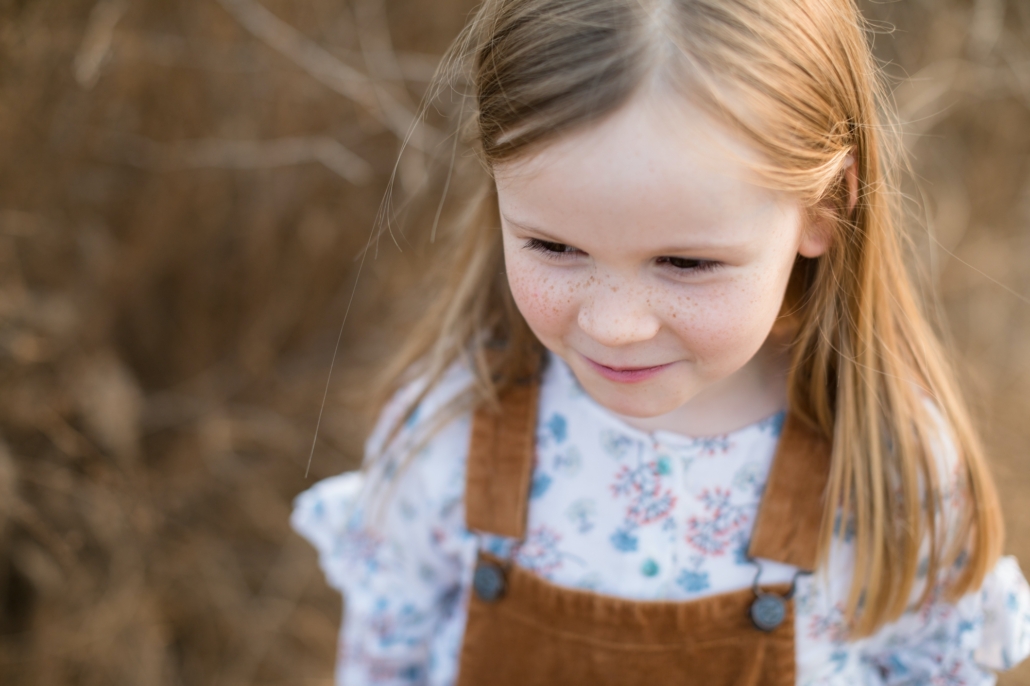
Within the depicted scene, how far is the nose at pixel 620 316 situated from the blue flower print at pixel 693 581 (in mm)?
369

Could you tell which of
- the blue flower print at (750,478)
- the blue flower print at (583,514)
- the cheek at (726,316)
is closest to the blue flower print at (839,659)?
the blue flower print at (750,478)

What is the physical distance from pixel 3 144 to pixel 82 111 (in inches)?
6.1

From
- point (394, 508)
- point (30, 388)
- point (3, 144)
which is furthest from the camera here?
point (30, 388)

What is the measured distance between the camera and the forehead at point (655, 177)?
0.63 metres

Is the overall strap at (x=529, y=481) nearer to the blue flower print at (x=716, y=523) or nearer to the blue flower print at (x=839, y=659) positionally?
the blue flower print at (x=716, y=523)

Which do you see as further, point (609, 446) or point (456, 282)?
point (456, 282)

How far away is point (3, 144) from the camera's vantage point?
4.68 ft

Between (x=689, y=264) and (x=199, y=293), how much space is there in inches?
57.9

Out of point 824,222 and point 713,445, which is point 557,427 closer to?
point 713,445

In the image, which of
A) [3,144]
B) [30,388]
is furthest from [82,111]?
[30,388]

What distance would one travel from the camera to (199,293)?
1857 millimetres

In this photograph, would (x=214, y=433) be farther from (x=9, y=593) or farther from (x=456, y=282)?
(x=456, y=282)

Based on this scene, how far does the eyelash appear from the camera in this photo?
69cm

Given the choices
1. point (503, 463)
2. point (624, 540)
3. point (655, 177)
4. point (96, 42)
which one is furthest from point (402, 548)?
point (96, 42)
